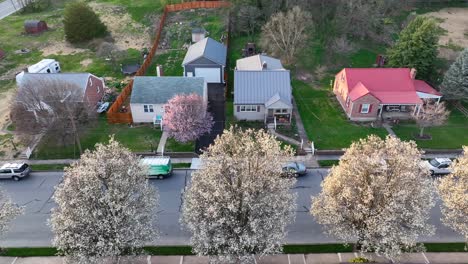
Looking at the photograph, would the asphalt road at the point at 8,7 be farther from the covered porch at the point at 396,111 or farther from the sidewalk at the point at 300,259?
the covered porch at the point at 396,111

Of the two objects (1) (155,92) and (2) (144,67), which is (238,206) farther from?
(2) (144,67)

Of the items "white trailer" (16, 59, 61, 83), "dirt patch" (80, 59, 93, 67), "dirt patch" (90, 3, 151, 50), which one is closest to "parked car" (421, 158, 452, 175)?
"dirt patch" (90, 3, 151, 50)

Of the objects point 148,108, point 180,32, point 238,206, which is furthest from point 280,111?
point 180,32

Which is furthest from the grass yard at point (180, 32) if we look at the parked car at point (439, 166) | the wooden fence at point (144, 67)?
the parked car at point (439, 166)

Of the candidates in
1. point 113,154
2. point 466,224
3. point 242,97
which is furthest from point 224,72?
point 466,224

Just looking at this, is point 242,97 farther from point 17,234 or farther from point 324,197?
point 17,234

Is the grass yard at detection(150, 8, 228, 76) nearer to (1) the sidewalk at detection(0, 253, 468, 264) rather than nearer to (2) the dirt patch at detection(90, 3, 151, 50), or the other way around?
(2) the dirt patch at detection(90, 3, 151, 50)
